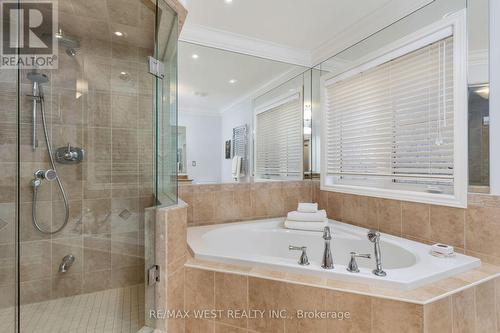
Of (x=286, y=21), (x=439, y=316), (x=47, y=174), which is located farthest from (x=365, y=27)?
(x=47, y=174)

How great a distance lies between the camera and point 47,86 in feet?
5.79

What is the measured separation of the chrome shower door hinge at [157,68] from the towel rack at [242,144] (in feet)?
3.19

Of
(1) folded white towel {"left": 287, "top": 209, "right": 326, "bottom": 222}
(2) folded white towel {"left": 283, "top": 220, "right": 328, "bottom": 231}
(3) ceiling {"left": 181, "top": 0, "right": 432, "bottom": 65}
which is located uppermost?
(3) ceiling {"left": 181, "top": 0, "right": 432, "bottom": 65}

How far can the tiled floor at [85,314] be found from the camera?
1517 mm

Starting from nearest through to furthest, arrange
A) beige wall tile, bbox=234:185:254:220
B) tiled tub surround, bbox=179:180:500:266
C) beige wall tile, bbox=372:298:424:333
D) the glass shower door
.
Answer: beige wall tile, bbox=372:298:424:333, tiled tub surround, bbox=179:180:500:266, the glass shower door, beige wall tile, bbox=234:185:254:220

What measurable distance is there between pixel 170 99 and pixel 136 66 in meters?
0.37

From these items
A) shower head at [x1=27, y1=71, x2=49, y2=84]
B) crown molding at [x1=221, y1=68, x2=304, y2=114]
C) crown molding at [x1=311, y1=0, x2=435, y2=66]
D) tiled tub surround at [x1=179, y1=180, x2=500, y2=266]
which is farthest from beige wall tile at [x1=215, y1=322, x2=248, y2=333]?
crown molding at [x1=311, y1=0, x2=435, y2=66]

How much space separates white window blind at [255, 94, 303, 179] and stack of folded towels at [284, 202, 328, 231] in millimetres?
562

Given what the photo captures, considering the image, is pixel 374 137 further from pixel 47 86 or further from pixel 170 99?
pixel 47 86

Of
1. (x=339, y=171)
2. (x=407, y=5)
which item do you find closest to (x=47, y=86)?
(x=339, y=171)

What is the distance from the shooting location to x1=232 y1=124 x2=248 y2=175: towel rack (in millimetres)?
2492

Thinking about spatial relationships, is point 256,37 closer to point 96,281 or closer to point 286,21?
point 286,21

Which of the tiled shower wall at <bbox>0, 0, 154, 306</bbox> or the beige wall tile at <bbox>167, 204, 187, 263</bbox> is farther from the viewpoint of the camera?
the tiled shower wall at <bbox>0, 0, 154, 306</bbox>

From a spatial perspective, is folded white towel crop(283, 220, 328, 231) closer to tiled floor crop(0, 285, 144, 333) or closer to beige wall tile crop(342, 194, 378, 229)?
beige wall tile crop(342, 194, 378, 229)
